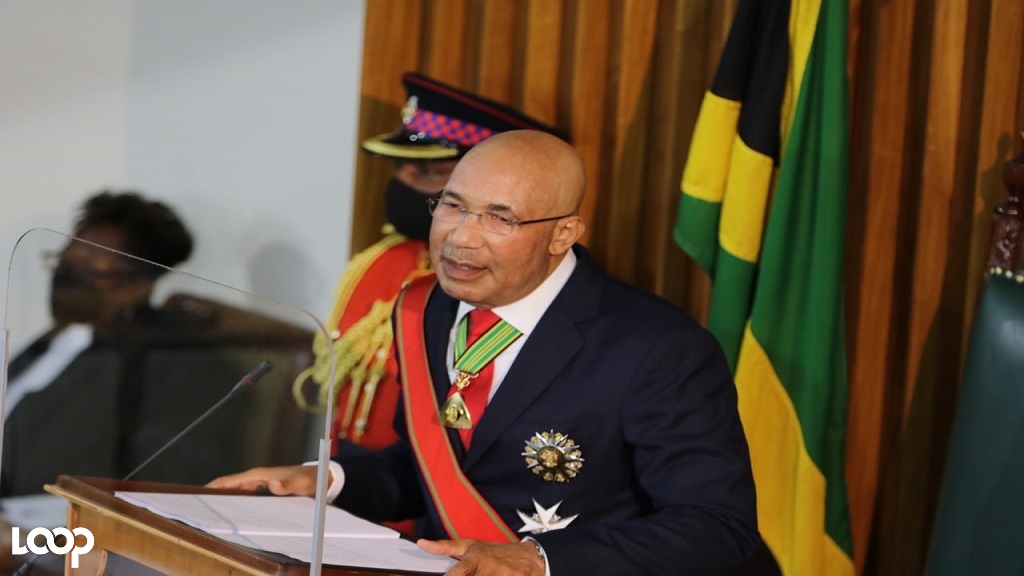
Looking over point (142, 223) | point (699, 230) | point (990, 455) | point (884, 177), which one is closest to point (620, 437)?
point (990, 455)

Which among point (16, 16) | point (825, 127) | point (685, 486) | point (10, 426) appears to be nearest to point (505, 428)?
point (685, 486)

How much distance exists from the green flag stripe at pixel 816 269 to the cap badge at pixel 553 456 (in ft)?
2.25

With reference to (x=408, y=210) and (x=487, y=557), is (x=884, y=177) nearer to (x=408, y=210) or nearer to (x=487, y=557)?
(x=408, y=210)

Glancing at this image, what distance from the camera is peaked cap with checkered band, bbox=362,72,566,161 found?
3.04 meters

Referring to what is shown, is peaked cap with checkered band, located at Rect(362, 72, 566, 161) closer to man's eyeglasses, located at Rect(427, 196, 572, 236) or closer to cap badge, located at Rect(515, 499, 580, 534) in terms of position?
man's eyeglasses, located at Rect(427, 196, 572, 236)

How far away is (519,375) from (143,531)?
71 centimetres

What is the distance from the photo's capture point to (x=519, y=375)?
2236mm

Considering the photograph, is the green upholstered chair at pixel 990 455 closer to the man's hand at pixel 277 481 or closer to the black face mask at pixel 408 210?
the man's hand at pixel 277 481

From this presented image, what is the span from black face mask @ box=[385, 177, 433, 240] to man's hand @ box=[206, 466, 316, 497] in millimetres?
1051

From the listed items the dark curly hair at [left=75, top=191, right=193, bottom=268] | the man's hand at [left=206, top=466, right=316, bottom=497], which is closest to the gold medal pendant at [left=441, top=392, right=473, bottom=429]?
the man's hand at [left=206, top=466, right=316, bottom=497]

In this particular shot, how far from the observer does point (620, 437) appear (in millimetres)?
2178

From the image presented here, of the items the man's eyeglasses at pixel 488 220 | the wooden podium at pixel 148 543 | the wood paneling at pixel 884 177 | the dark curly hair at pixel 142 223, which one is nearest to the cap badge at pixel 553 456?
the man's eyeglasses at pixel 488 220

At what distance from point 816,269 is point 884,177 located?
10.5 inches

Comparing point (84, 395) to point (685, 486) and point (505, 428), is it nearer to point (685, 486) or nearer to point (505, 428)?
point (505, 428)
